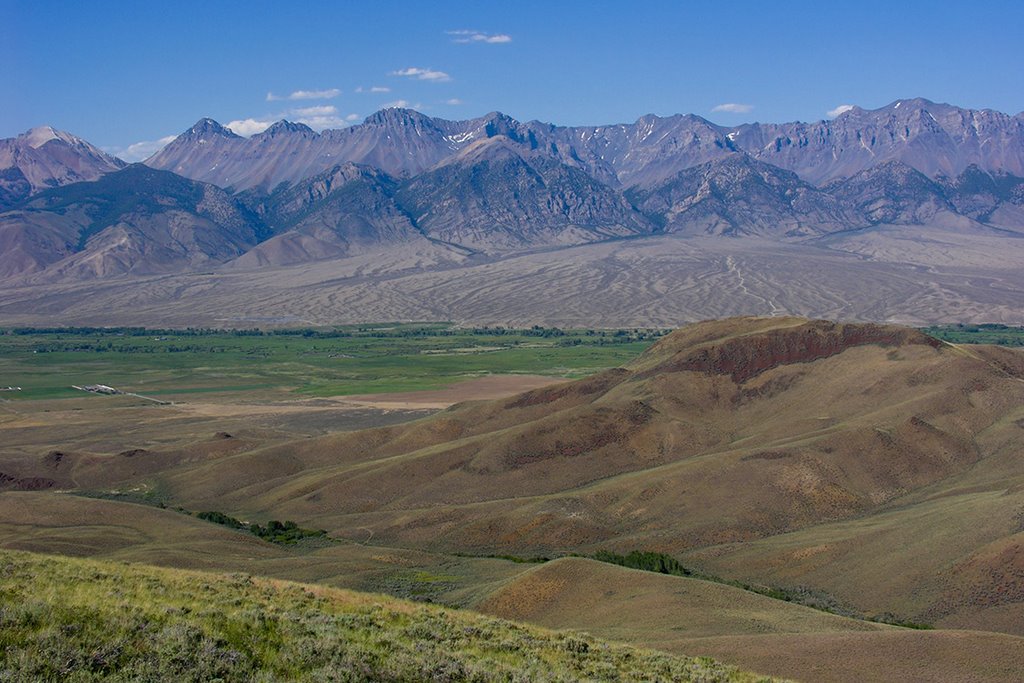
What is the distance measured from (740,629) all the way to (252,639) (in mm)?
25592

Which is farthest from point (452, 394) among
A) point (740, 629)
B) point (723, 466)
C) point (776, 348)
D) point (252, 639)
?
point (252, 639)

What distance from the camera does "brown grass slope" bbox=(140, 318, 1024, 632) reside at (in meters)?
65.1

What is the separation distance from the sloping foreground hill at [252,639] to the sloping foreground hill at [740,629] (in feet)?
20.2

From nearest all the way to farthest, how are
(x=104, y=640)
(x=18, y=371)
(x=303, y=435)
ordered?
(x=104, y=640)
(x=303, y=435)
(x=18, y=371)

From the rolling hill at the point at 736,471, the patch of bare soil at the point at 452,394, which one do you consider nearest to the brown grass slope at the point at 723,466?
the rolling hill at the point at 736,471

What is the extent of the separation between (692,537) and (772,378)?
41693mm

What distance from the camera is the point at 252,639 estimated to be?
80.8 ft

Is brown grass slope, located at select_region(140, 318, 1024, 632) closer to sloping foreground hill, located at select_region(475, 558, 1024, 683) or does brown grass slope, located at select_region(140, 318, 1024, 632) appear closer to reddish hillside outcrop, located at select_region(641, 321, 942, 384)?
reddish hillside outcrop, located at select_region(641, 321, 942, 384)

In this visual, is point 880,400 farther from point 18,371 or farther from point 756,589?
point 18,371

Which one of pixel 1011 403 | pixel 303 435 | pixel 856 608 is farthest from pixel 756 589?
pixel 303 435

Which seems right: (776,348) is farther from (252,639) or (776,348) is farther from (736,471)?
(252,639)

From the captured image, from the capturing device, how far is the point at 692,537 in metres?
73.0

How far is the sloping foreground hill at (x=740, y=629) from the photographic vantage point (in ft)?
121

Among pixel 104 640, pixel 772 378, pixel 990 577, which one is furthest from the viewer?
pixel 772 378
